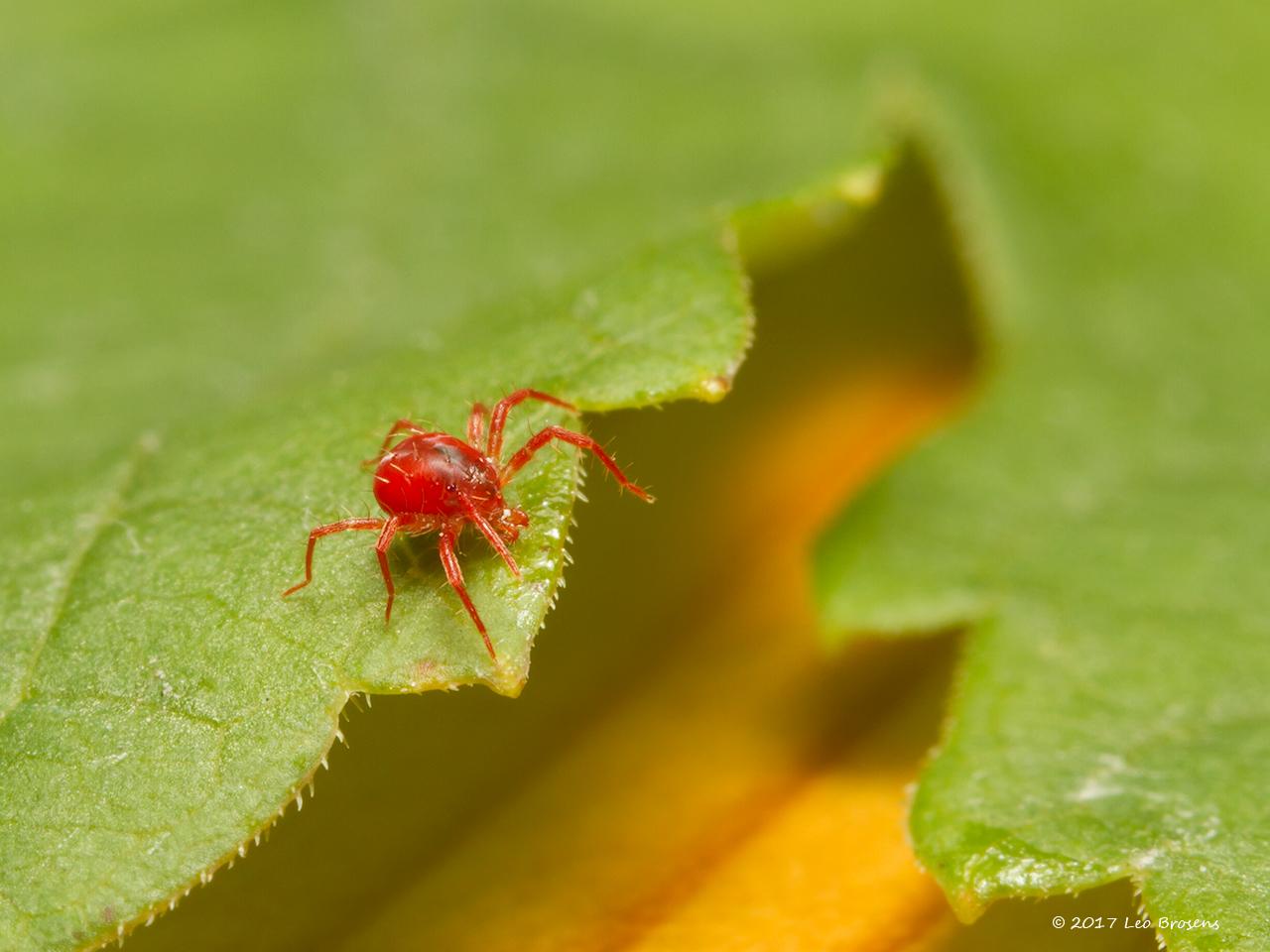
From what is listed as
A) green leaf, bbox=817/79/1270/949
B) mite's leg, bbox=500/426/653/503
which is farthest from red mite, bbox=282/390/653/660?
green leaf, bbox=817/79/1270/949

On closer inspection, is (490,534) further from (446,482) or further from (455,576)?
(446,482)

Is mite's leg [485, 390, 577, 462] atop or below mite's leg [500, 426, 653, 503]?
atop

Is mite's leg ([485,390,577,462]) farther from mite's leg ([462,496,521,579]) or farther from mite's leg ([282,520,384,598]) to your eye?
mite's leg ([282,520,384,598])

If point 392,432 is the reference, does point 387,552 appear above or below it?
below

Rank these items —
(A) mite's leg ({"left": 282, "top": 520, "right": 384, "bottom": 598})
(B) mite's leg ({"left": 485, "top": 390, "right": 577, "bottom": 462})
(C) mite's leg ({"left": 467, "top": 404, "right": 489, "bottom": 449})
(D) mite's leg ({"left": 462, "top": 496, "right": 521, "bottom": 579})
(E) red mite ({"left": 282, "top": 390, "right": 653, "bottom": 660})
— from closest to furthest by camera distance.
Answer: (D) mite's leg ({"left": 462, "top": 496, "right": 521, "bottom": 579}) → (A) mite's leg ({"left": 282, "top": 520, "right": 384, "bottom": 598}) → (E) red mite ({"left": 282, "top": 390, "right": 653, "bottom": 660}) → (B) mite's leg ({"left": 485, "top": 390, "right": 577, "bottom": 462}) → (C) mite's leg ({"left": 467, "top": 404, "right": 489, "bottom": 449})

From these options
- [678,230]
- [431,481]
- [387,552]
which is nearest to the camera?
[387,552]

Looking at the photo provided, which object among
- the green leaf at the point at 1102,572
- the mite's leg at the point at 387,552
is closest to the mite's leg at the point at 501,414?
the mite's leg at the point at 387,552

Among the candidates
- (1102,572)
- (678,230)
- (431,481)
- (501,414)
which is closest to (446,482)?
(431,481)
